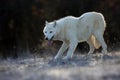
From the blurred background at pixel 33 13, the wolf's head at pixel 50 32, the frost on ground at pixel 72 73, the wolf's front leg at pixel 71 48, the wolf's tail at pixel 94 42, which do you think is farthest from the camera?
the blurred background at pixel 33 13

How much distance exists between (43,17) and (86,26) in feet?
54.6

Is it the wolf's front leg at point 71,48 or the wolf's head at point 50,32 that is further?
the wolf's head at point 50,32

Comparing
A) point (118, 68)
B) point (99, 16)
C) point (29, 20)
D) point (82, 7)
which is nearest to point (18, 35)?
point (29, 20)

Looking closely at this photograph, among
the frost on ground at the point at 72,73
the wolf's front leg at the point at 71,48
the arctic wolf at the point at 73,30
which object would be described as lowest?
the frost on ground at the point at 72,73

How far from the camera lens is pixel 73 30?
17.3 m

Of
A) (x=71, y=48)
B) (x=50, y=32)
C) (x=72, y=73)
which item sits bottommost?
(x=72, y=73)

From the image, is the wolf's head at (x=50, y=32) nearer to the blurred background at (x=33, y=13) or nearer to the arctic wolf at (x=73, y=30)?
the arctic wolf at (x=73, y=30)

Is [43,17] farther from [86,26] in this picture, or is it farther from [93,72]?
[93,72]

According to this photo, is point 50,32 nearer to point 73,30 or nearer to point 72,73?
point 73,30

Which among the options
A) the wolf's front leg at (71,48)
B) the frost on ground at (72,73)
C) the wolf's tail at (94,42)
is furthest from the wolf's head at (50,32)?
the wolf's tail at (94,42)

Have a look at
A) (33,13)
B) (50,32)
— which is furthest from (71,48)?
(33,13)

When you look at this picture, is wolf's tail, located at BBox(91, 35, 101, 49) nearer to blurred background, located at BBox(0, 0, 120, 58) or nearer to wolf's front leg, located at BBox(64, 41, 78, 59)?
wolf's front leg, located at BBox(64, 41, 78, 59)

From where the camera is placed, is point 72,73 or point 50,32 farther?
point 50,32

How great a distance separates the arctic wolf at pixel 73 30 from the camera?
17.1 meters
